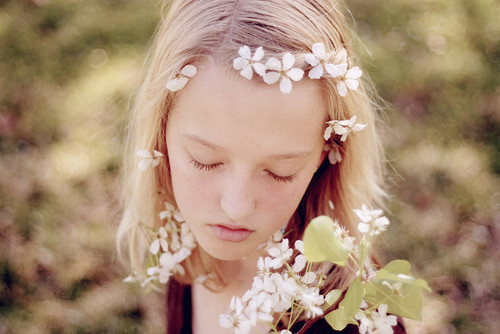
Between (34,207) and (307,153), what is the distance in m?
2.04

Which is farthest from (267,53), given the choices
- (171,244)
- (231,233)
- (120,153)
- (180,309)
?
(120,153)

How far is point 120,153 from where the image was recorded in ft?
9.73

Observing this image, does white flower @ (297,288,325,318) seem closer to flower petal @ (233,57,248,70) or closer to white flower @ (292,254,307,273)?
white flower @ (292,254,307,273)

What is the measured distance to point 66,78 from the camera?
328cm

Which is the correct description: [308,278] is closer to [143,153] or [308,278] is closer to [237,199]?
[237,199]

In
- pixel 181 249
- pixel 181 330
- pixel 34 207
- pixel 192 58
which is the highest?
pixel 192 58

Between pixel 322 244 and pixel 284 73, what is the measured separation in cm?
43

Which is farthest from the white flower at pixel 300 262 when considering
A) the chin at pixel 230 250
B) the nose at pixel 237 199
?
the chin at pixel 230 250

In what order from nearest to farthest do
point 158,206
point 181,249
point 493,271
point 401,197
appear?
point 181,249
point 158,206
point 493,271
point 401,197

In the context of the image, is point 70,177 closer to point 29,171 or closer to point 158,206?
point 29,171

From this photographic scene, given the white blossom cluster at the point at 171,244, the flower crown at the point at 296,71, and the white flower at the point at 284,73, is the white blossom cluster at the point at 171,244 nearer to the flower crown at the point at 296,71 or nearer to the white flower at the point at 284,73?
the flower crown at the point at 296,71

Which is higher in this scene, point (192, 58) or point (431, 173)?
point (192, 58)

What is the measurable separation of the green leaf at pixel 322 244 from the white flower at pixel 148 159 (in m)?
0.66

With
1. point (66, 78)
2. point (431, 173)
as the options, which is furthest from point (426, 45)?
point (66, 78)
